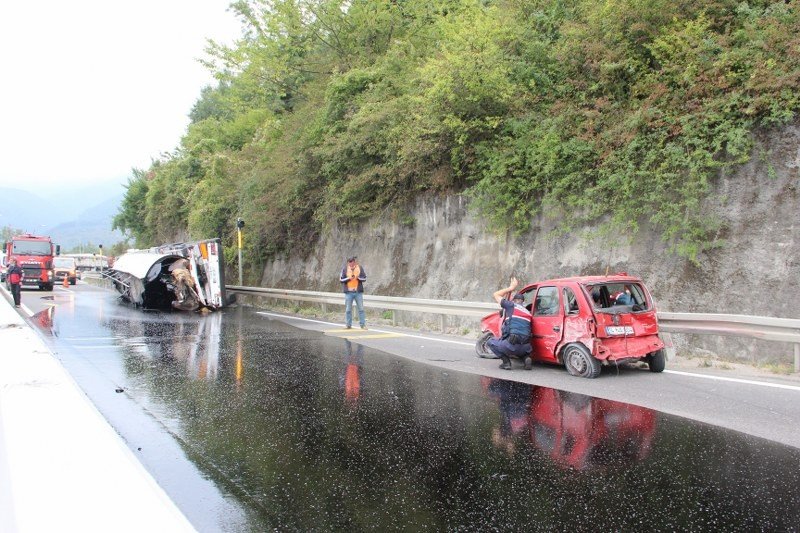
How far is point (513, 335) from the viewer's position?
893cm

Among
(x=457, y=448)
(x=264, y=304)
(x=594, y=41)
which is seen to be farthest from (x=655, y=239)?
(x=264, y=304)

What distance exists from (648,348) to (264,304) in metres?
19.3

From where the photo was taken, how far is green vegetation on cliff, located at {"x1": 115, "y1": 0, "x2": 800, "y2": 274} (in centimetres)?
1070

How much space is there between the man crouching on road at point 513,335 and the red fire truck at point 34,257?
29703 mm

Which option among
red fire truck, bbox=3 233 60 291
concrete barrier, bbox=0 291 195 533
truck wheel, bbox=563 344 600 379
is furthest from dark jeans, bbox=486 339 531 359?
red fire truck, bbox=3 233 60 291

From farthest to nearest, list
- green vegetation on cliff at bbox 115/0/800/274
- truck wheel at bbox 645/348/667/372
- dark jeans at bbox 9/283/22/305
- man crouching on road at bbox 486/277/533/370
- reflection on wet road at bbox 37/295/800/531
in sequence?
dark jeans at bbox 9/283/22/305, green vegetation on cliff at bbox 115/0/800/274, man crouching on road at bbox 486/277/533/370, truck wheel at bbox 645/348/667/372, reflection on wet road at bbox 37/295/800/531

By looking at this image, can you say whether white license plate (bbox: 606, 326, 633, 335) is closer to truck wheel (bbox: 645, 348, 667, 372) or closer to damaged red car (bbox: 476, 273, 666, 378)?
damaged red car (bbox: 476, 273, 666, 378)

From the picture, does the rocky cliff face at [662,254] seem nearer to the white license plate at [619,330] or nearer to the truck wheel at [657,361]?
the truck wheel at [657,361]

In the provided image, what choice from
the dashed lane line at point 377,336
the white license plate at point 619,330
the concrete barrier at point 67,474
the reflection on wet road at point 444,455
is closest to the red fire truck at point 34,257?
the dashed lane line at point 377,336

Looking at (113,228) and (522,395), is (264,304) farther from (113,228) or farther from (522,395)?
(113,228)

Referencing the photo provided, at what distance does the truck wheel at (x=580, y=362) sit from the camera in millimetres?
8203

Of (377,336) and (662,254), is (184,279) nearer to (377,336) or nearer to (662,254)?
(377,336)

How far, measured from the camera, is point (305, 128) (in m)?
23.8

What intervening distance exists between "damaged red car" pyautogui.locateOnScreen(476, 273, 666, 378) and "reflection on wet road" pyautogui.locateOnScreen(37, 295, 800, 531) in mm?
1140
